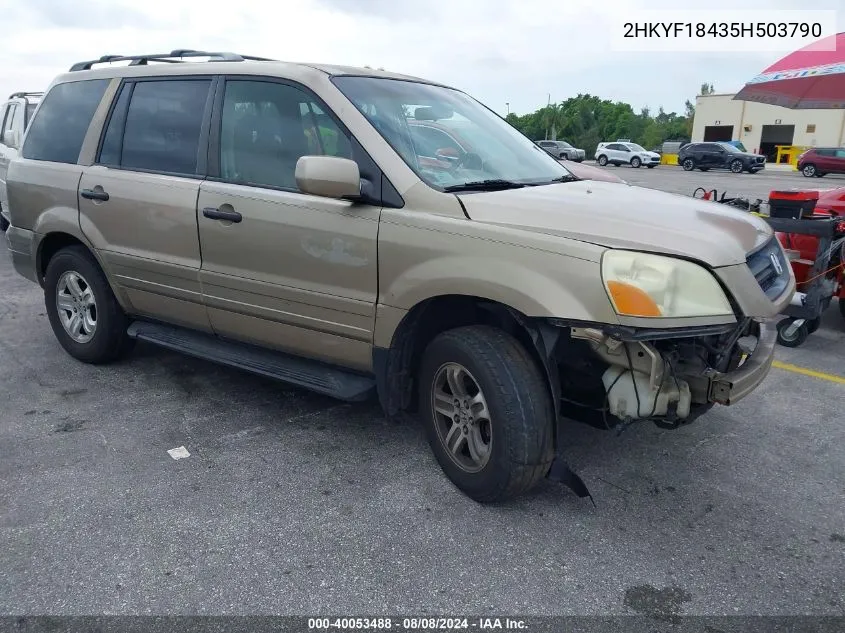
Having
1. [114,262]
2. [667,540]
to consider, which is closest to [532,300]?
[667,540]

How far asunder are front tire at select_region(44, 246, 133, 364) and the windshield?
87.9 inches

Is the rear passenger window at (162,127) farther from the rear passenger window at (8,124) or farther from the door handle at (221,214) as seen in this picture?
the rear passenger window at (8,124)

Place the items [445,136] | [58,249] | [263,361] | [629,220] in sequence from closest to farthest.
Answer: [629,220] → [445,136] → [263,361] → [58,249]

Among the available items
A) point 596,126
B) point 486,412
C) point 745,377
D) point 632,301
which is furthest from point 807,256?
point 596,126

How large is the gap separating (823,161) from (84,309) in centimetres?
3335

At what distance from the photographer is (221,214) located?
146 inches

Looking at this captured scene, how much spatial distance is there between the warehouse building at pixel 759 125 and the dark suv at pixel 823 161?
25.7 m

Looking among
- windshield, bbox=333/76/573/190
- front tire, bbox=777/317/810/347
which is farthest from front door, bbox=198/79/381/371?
front tire, bbox=777/317/810/347

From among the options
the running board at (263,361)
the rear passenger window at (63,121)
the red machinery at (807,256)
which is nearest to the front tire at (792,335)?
the red machinery at (807,256)

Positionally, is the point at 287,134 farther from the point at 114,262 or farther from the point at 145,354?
the point at 145,354

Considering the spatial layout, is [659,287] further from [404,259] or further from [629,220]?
[404,259]

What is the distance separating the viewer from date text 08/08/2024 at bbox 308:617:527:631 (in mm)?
2373

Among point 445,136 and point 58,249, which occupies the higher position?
point 445,136

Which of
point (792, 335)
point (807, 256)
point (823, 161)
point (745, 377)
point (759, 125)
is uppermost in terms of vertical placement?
point (759, 125)
